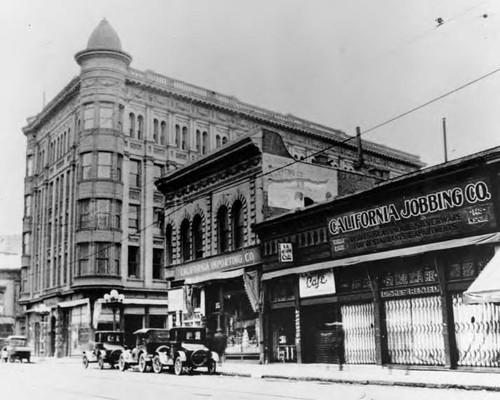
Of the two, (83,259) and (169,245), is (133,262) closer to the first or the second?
(83,259)

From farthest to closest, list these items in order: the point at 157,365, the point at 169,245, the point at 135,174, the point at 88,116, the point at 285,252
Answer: the point at 135,174 → the point at 88,116 → the point at 169,245 → the point at 285,252 → the point at 157,365

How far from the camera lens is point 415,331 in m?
20.7

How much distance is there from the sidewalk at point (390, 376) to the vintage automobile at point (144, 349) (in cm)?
286

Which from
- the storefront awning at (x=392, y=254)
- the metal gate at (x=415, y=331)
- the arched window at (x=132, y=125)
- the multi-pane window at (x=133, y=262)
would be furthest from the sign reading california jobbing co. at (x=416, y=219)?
the arched window at (x=132, y=125)

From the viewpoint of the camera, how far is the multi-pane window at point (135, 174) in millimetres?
47819

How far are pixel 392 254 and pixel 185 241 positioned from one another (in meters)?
15.0

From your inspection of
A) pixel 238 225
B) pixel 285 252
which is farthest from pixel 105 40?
pixel 285 252

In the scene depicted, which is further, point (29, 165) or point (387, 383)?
point (29, 165)

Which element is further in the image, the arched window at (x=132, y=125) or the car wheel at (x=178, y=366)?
the arched window at (x=132, y=125)

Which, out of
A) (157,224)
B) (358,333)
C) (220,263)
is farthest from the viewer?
(157,224)

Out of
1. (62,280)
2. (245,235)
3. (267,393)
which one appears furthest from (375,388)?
(62,280)

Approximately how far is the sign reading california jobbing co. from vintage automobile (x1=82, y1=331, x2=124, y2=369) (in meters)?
11.5

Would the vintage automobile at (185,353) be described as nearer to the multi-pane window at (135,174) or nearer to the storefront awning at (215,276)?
the storefront awning at (215,276)

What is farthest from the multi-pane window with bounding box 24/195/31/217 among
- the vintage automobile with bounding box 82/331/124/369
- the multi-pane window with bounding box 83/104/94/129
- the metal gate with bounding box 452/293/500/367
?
the metal gate with bounding box 452/293/500/367
